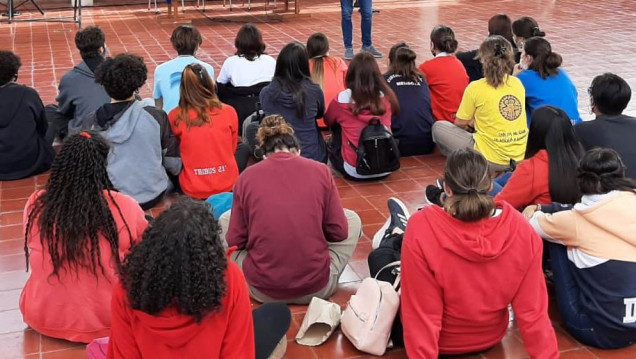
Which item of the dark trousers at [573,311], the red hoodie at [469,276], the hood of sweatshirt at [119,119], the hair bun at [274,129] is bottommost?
the dark trousers at [573,311]

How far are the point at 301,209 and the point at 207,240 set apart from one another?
1099 mm

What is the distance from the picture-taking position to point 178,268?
88.4 inches

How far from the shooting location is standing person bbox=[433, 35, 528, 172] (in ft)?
16.4

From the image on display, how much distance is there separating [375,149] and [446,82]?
1.00 m

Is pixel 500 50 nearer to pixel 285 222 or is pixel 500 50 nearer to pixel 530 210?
pixel 530 210

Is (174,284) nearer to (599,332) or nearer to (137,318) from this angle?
(137,318)

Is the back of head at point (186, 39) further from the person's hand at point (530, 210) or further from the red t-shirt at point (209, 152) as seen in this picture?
the person's hand at point (530, 210)

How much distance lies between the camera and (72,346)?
3.33 m

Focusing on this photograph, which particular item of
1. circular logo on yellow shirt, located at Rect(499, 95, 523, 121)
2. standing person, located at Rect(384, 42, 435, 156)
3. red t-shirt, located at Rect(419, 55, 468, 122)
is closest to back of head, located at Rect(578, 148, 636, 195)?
circular logo on yellow shirt, located at Rect(499, 95, 523, 121)

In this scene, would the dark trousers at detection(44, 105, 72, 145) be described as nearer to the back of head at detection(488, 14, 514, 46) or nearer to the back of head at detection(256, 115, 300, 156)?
the back of head at detection(256, 115, 300, 156)

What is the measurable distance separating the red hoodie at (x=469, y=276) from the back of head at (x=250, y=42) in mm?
3261

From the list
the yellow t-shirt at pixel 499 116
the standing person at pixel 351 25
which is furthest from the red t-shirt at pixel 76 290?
the standing person at pixel 351 25

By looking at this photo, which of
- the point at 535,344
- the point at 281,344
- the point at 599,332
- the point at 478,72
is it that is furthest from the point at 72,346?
the point at 478,72

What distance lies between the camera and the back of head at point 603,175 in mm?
3109
